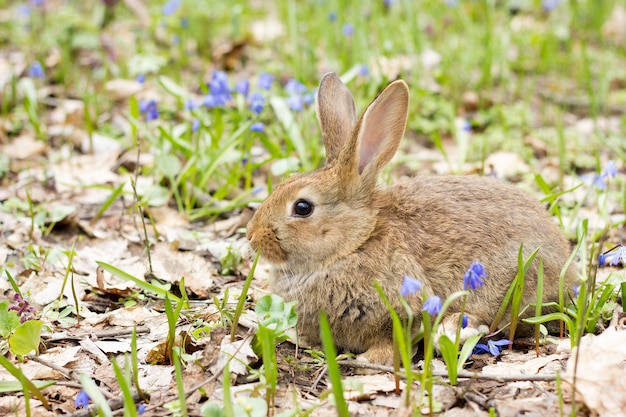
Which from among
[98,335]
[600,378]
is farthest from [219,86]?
[600,378]

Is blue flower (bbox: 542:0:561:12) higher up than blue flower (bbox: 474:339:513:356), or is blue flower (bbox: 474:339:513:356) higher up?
blue flower (bbox: 542:0:561:12)

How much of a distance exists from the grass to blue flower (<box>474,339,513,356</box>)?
22.8 inches

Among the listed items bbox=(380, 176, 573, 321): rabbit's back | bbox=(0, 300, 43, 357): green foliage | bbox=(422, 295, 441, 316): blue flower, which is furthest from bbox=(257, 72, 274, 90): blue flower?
bbox=(422, 295, 441, 316): blue flower

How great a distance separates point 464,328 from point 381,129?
120cm

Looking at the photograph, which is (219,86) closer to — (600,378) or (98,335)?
(98,335)

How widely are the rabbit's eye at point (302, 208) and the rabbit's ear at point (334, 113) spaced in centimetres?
40

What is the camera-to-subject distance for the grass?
6.07 m

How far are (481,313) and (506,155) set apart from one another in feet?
10.2

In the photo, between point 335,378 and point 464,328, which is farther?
point 464,328

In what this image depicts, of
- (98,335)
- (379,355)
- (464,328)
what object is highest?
(98,335)

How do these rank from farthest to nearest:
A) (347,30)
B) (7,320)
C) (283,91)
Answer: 1. (347,30)
2. (283,91)
3. (7,320)

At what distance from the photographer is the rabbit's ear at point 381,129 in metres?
4.28

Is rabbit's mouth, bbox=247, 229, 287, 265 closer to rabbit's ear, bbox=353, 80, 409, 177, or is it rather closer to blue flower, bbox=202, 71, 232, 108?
rabbit's ear, bbox=353, 80, 409, 177

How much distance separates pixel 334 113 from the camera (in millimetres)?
4824
